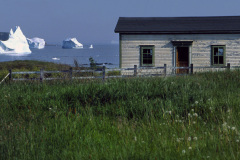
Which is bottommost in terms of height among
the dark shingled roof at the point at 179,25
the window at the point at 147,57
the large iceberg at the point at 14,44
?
the window at the point at 147,57

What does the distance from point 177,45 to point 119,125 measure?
16814 mm

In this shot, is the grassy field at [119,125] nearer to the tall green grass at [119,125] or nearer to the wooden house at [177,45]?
the tall green grass at [119,125]

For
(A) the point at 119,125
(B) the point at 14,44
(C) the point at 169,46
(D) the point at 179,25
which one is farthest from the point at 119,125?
(B) the point at 14,44

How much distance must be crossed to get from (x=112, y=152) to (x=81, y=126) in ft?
5.65

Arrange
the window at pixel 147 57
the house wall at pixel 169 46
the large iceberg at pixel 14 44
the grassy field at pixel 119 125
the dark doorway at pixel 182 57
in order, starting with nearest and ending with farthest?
the grassy field at pixel 119 125
the house wall at pixel 169 46
the window at pixel 147 57
the dark doorway at pixel 182 57
the large iceberg at pixel 14 44

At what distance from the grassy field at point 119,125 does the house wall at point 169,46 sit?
11850 mm

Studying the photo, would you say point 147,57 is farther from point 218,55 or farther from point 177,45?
point 218,55

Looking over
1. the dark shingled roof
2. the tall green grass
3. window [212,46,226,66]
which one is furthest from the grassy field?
window [212,46,226,66]

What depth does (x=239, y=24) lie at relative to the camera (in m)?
22.2

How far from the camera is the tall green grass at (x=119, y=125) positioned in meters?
4.66

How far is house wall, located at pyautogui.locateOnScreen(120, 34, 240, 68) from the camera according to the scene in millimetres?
21828

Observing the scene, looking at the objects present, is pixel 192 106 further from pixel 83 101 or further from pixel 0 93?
pixel 0 93

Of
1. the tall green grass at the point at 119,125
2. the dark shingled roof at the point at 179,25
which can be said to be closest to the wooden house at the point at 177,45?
the dark shingled roof at the point at 179,25

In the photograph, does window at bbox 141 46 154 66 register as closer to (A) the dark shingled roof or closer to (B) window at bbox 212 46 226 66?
(A) the dark shingled roof
